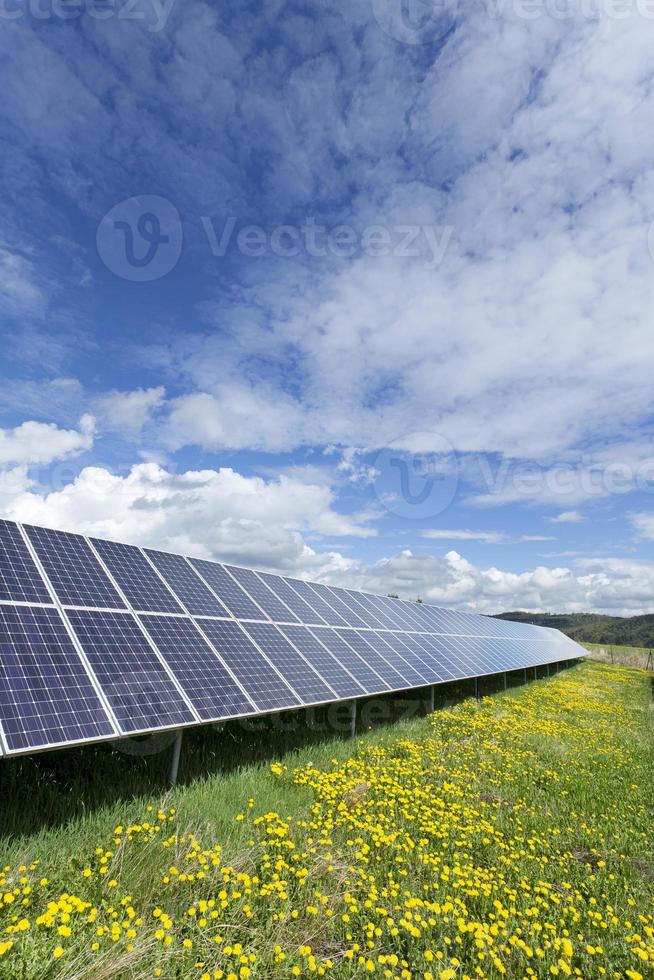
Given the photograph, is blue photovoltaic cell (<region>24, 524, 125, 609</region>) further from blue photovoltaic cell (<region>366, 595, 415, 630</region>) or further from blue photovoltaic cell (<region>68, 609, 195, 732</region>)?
blue photovoltaic cell (<region>366, 595, 415, 630</region>)

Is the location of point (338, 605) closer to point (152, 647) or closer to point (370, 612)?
point (370, 612)

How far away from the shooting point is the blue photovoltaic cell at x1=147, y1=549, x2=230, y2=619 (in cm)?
1190

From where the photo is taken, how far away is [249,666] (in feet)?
35.2

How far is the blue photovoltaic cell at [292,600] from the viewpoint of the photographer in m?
15.9

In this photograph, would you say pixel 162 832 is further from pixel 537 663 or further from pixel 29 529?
pixel 537 663

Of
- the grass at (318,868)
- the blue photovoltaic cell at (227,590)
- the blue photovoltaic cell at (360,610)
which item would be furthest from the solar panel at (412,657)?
the blue photovoltaic cell at (227,590)

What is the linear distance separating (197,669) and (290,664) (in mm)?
3107

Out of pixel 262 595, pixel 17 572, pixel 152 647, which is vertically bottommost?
pixel 152 647

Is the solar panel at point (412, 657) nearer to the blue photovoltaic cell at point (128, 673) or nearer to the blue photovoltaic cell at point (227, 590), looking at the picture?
the blue photovoltaic cell at point (227, 590)

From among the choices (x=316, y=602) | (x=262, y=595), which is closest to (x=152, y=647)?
(x=262, y=595)

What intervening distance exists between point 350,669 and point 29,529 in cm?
897

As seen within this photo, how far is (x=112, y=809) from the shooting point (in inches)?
296

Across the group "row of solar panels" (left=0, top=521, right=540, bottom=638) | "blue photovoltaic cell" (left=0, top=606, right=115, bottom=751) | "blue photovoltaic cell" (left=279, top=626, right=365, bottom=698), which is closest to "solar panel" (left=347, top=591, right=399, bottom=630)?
"row of solar panels" (left=0, top=521, right=540, bottom=638)

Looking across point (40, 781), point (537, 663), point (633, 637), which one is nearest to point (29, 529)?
Result: point (40, 781)
